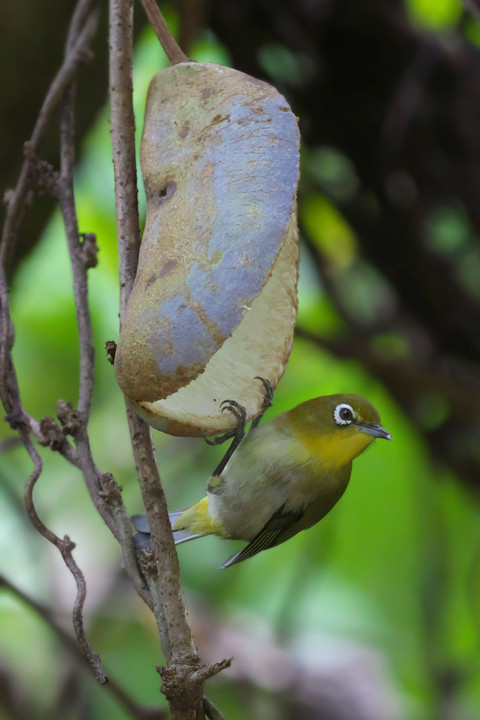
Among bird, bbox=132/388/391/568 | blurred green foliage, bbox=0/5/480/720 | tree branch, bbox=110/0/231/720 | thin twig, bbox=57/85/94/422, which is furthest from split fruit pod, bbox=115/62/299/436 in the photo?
blurred green foliage, bbox=0/5/480/720

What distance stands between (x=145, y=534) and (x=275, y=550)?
165 cm

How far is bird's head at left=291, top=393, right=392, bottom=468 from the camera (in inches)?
57.7

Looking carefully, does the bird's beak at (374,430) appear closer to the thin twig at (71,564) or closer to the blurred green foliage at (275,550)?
the thin twig at (71,564)

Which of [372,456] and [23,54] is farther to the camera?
[372,456]

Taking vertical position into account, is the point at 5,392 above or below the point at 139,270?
below

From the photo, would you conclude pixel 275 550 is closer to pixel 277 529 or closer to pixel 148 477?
pixel 277 529

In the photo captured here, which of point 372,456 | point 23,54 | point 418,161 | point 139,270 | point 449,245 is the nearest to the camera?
point 139,270

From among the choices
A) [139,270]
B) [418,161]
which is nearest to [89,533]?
[418,161]

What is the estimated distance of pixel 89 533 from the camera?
2.32m

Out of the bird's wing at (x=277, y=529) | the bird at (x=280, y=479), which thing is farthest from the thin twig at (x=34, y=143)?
the bird's wing at (x=277, y=529)

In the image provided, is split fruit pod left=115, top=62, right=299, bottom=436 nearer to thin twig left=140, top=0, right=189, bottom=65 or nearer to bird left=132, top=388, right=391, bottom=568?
thin twig left=140, top=0, right=189, bottom=65

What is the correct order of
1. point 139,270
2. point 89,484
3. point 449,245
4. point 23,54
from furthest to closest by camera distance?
1. point 449,245
2. point 23,54
3. point 89,484
4. point 139,270

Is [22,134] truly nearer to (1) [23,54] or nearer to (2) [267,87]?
(1) [23,54]

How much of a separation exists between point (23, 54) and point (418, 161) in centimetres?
100
